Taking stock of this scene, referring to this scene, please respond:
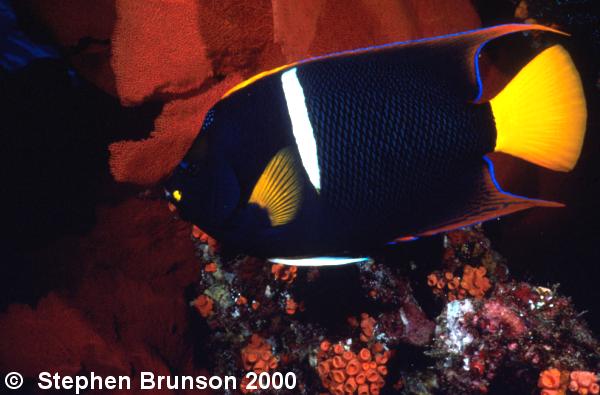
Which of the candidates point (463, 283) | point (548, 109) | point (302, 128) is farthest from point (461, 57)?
point (463, 283)

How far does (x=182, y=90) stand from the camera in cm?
217

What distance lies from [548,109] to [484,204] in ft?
1.11

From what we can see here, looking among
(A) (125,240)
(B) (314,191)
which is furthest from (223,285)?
(B) (314,191)

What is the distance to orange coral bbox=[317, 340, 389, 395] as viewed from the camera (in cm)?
298

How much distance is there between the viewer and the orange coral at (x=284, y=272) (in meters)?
3.02

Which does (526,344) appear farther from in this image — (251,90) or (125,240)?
(125,240)

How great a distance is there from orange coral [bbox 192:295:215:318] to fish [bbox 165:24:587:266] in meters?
2.09

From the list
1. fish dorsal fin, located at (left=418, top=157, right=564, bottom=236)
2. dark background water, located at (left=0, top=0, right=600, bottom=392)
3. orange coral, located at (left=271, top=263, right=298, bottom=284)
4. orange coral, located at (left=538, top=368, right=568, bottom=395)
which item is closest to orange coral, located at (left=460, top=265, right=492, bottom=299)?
dark background water, located at (left=0, top=0, right=600, bottom=392)

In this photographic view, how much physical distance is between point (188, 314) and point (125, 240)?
76cm

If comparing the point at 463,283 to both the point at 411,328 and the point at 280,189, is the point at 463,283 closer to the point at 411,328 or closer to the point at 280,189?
the point at 411,328

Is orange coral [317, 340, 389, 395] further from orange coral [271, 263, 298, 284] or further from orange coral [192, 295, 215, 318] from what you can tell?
orange coral [192, 295, 215, 318]

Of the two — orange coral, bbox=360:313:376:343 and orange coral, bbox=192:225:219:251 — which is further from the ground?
orange coral, bbox=192:225:219:251

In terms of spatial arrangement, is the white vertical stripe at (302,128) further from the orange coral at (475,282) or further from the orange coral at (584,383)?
the orange coral at (584,383)

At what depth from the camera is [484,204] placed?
4.19 ft
